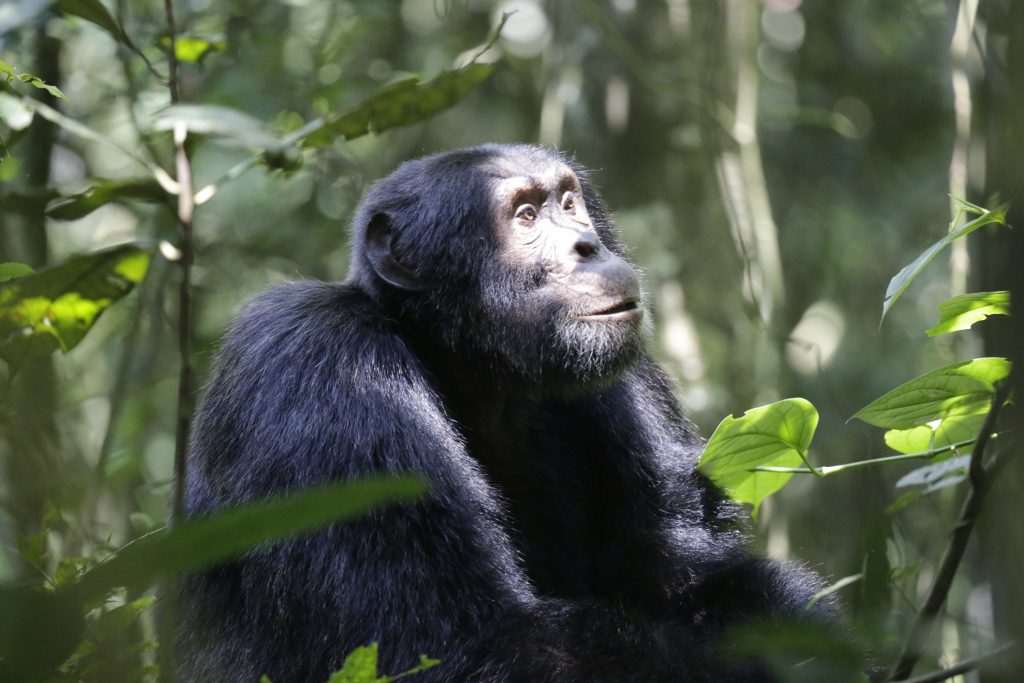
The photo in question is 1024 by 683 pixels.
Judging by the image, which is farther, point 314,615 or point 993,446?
point 314,615

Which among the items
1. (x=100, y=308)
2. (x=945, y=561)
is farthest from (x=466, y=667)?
(x=945, y=561)

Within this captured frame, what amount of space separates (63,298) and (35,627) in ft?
5.12

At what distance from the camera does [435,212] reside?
177 inches

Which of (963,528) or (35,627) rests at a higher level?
(35,627)

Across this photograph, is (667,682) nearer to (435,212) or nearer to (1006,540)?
(1006,540)

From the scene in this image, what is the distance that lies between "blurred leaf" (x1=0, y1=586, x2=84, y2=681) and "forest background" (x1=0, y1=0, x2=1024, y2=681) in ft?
5.24

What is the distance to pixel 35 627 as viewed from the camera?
3.52 ft

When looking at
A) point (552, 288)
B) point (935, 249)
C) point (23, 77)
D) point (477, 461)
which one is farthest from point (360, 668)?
point (552, 288)

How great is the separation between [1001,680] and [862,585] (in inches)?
22.3

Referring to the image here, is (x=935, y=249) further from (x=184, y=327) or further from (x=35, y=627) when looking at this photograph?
(x=35, y=627)

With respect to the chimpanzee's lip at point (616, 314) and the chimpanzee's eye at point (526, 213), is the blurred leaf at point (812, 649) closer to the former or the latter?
the chimpanzee's lip at point (616, 314)

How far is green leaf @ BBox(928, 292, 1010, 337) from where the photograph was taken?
2320 millimetres

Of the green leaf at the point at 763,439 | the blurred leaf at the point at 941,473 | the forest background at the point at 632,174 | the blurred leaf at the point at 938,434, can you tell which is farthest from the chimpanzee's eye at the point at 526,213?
the blurred leaf at the point at 941,473

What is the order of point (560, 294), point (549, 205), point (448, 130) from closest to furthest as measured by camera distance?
point (560, 294) → point (549, 205) → point (448, 130)
